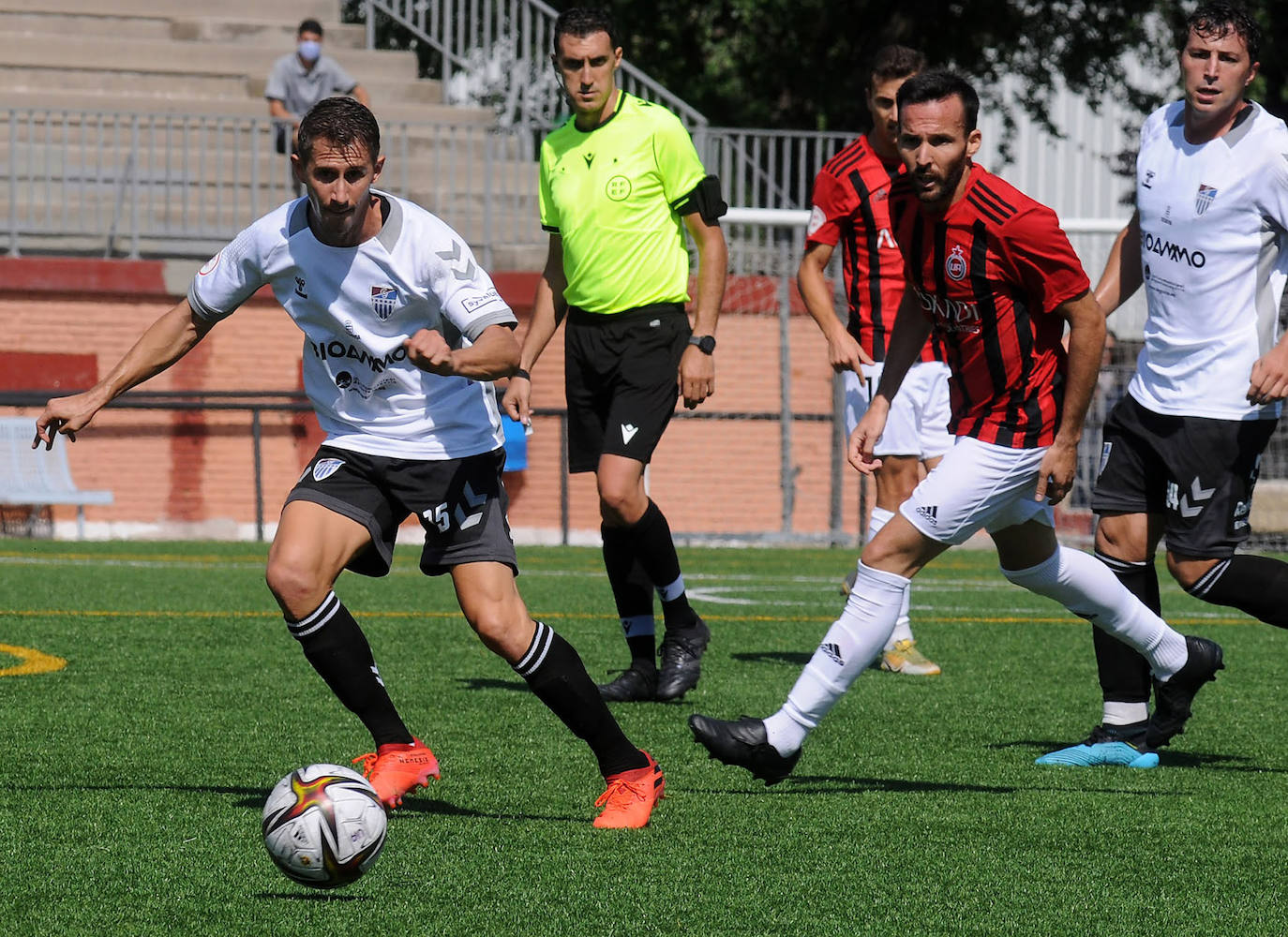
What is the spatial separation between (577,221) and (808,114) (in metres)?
19.7

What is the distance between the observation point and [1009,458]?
5.24 m

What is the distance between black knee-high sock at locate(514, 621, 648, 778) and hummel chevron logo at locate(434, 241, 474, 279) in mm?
972

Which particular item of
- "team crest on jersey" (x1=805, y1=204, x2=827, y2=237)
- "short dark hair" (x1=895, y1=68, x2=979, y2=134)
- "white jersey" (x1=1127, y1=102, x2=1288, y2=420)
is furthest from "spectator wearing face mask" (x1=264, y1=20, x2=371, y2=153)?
"short dark hair" (x1=895, y1=68, x2=979, y2=134)

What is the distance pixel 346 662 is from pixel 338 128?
4.66ft

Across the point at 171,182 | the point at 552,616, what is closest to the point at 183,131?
the point at 171,182

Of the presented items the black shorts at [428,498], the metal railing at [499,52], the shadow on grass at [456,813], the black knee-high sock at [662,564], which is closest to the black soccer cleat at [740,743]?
the shadow on grass at [456,813]

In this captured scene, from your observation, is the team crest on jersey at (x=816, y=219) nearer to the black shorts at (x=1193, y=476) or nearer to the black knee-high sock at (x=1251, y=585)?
the black shorts at (x=1193, y=476)

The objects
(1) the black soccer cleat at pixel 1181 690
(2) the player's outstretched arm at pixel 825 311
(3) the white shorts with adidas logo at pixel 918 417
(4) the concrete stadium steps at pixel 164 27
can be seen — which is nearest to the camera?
(1) the black soccer cleat at pixel 1181 690

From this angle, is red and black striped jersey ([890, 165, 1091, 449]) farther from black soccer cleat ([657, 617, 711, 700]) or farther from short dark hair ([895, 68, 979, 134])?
black soccer cleat ([657, 617, 711, 700])

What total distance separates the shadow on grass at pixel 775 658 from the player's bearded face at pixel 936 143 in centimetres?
356

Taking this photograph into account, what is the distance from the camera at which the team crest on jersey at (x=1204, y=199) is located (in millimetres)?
5770

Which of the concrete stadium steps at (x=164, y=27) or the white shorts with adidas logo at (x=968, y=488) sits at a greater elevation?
the concrete stadium steps at (x=164, y=27)

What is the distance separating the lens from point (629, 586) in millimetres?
7309

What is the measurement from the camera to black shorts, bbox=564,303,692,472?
7.10 meters
